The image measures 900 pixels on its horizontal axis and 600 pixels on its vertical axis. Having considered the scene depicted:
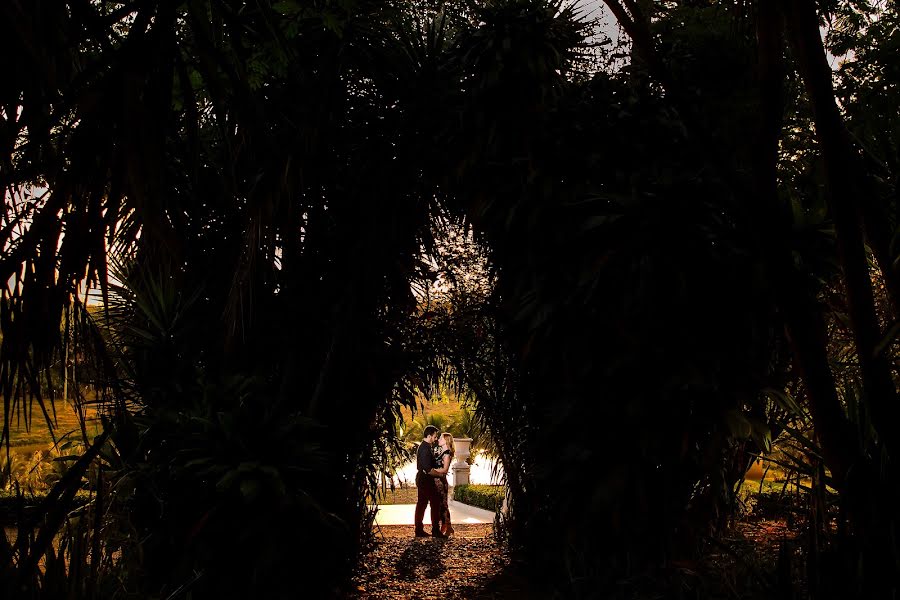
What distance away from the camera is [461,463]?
1369cm

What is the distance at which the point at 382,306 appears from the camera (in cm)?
526

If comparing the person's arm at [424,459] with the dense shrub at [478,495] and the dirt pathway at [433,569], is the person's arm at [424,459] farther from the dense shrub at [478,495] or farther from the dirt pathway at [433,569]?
the dense shrub at [478,495]

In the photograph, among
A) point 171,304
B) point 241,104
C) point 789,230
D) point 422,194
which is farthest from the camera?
point 422,194

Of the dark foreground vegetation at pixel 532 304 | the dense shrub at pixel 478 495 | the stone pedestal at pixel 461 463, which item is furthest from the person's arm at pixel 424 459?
the stone pedestal at pixel 461 463

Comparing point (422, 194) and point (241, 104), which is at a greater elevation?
point (422, 194)

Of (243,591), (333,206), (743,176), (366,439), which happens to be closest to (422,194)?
(333,206)

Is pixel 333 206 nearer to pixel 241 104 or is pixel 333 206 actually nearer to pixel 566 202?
pixel 566 202

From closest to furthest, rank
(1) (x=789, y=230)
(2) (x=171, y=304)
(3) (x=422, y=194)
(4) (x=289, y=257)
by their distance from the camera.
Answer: (1) (x=789, y=230) < (2) (x=171, y=304) < (4) (x=289, y=257) < (3) (x=422, y=194)

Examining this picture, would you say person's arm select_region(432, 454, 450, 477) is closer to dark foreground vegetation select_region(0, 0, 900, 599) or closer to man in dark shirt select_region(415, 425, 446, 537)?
man in dark shirt select_region(415, 425, 446, 537)

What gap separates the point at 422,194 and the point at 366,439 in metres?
1.77

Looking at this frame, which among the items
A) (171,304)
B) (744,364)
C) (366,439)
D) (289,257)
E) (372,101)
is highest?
(372,101)

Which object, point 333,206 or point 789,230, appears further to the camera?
point 333,206

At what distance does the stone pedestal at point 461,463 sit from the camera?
44.1ft

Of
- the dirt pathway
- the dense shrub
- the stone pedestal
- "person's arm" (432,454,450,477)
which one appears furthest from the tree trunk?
the stone pedestal
